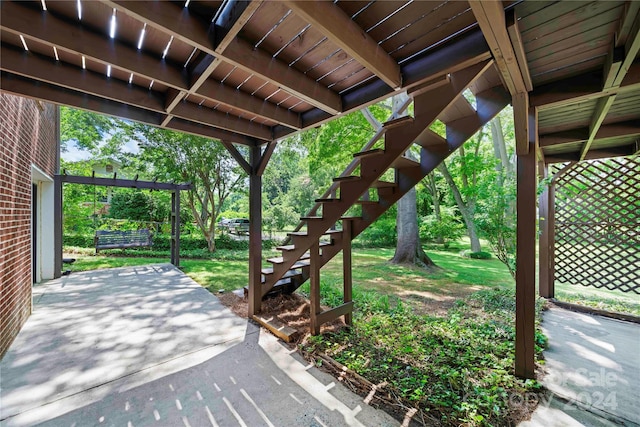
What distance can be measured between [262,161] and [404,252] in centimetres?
549

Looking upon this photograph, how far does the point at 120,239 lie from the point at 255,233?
6.71 m

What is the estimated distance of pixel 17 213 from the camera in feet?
9.41

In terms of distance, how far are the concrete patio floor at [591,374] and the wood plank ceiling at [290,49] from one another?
7.65 ft

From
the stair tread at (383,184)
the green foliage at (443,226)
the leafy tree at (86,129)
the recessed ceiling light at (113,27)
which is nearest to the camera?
the recessed ceiling light at (113,27)

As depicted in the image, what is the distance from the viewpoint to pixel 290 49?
5.70 ft

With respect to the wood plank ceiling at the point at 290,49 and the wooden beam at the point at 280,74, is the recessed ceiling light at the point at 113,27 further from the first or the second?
the wooden beam at the point at 280,74

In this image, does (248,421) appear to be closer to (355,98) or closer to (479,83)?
(355,98)

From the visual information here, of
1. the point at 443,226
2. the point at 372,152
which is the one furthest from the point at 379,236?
the point at 372,152

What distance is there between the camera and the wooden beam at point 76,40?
1.29 meters

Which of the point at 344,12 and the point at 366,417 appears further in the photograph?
the point at 366,417

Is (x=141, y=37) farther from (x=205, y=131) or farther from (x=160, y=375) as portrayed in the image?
(x=160, y=375)

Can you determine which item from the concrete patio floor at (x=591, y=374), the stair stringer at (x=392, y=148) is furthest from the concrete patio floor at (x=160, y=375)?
the concrete patio floor at (x=591, y=374)

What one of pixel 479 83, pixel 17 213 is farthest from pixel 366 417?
pixel 17 213

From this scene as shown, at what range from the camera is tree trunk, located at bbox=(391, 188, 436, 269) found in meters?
7.34
